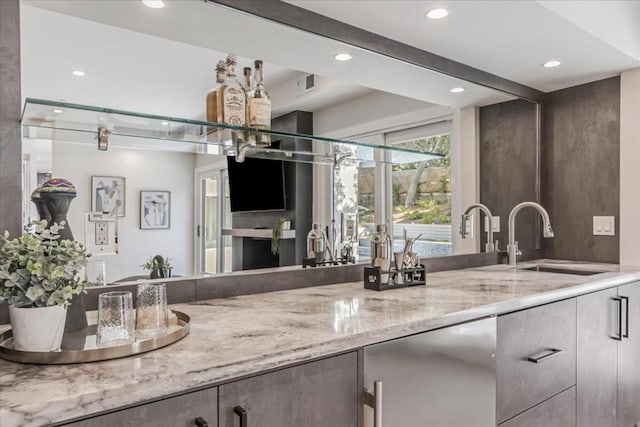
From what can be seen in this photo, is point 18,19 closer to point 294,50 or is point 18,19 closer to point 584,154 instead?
point 294,50

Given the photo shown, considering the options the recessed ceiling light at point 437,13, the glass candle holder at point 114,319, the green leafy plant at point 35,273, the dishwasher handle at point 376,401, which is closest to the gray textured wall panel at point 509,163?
the recessed ceiling light at point 437,13

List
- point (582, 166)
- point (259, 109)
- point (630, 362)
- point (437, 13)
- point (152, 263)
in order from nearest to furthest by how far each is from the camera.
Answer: point (152, 263), point (259, 109), point (437, 13), point (630, 362), point (582, 166)

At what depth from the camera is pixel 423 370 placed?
1.21m

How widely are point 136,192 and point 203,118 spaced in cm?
36

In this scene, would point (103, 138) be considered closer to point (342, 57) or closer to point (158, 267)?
point (158, 267)

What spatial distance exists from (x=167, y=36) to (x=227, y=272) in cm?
86

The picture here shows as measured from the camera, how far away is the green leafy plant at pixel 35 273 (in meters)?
0.86

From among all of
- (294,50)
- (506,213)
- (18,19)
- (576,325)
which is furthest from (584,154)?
(18,19)

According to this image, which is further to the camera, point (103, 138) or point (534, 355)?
point (534, 355)

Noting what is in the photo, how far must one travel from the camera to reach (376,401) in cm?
106

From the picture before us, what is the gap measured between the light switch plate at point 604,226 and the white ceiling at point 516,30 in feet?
2.85

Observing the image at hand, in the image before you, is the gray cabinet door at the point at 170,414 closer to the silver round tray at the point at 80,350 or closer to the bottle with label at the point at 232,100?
the silver round tray at the point at 80,350

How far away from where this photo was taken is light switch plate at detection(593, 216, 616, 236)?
2598mm

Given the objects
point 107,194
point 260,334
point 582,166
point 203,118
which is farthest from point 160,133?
point 582,166
